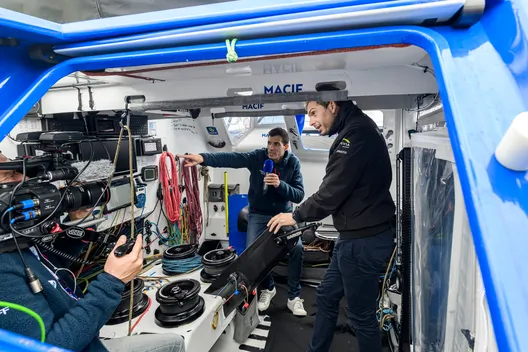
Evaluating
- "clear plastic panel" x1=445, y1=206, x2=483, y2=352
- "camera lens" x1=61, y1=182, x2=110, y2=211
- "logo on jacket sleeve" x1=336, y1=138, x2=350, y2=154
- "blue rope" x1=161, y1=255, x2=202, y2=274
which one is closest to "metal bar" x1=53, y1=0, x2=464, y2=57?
"clear plastic panel" x1=445, y1=206, x2=483, y2=352

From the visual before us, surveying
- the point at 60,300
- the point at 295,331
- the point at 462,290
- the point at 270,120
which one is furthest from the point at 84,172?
the point at 270,120

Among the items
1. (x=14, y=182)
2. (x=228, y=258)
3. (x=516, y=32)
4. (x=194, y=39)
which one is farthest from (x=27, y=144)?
(x=516, y=32)

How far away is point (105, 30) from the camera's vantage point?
0.85 meters

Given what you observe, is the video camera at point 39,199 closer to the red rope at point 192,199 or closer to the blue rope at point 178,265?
the blue rope at point 178,265

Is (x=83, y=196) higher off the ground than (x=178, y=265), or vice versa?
(x=83, y=196)

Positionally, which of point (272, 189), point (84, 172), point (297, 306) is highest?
point (84, 172)

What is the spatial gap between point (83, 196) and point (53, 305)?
696mm

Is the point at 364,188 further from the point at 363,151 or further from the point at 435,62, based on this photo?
the point at 435,62

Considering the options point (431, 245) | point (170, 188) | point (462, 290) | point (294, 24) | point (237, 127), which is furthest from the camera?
point (237, 127)

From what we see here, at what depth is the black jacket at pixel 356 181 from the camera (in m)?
1.78

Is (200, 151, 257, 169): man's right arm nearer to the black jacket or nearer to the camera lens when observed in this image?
the camera lens

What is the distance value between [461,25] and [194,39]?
665 millimetres

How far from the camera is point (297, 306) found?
9.95 ft

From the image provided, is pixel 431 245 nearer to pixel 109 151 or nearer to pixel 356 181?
pixel 356 181
